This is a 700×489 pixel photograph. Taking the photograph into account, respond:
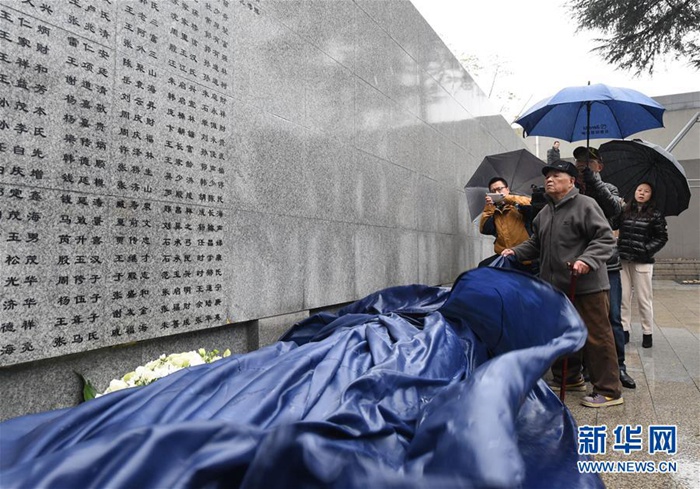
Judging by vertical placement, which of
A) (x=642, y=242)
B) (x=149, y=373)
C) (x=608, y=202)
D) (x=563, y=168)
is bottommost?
(x=149, y=373)

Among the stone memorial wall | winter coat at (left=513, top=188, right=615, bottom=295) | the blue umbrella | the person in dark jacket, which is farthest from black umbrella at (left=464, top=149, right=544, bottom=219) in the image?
the stone memorial wall

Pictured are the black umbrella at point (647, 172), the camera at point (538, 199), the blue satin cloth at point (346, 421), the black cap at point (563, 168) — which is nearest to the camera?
the blue satin cloth at point (346, 421)

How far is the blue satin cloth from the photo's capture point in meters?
1.27

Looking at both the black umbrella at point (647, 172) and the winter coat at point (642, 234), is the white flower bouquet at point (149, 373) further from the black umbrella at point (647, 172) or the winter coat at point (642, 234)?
the winter coat at point (642, 234)

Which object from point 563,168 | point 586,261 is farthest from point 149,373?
point 563,168

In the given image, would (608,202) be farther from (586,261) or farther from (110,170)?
(110,170)

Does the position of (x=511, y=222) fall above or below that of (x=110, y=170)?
below

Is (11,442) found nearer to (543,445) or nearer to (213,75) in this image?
(543,445)

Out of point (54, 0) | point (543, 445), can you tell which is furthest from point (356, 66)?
point (543, 445)

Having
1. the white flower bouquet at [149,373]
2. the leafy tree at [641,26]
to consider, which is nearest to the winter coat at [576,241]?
the white flower bouquet at [149,373]

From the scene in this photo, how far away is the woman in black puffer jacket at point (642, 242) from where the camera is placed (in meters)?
5.36

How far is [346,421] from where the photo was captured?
164cm

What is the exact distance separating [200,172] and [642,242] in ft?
15.1

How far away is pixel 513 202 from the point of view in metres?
5.47
